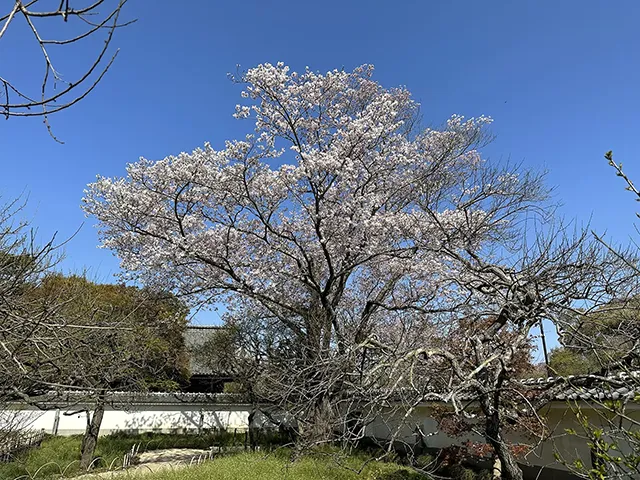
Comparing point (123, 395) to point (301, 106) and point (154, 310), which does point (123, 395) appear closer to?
point (154, 310)

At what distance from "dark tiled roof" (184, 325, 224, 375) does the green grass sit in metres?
7.04

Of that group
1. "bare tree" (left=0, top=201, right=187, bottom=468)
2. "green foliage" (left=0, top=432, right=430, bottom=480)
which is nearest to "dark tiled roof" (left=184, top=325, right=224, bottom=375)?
"bare tree" (left=0, top=201, right=187, bottom=468)

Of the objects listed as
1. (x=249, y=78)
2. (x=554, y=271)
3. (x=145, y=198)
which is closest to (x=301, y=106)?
(x=249, y=78)

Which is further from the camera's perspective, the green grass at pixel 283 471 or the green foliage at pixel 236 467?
the green foliage at pixel 236 467

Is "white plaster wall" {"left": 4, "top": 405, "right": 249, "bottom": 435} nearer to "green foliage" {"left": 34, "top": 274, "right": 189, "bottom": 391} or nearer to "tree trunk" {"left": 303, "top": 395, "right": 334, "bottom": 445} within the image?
"green foliage" {"left": 34, "top": 274, "right": 189, "bottom": 391}

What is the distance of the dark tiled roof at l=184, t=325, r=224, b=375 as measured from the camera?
15.9 m

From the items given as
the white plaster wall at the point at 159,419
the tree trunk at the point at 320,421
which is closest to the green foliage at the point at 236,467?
the tree trunk at the point at 320,421

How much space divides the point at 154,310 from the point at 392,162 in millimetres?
7470

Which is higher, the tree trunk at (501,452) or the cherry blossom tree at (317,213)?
the cherry blossom tree at (317,213)

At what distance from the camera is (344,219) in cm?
974

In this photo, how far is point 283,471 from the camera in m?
7.58

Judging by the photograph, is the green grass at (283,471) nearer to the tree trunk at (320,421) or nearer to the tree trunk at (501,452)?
the tree trunk at (320,421)

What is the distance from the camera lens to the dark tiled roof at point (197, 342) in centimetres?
1587

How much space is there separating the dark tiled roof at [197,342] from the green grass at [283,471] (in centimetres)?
704
